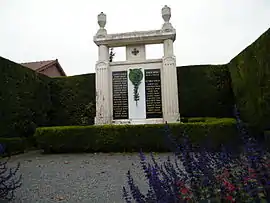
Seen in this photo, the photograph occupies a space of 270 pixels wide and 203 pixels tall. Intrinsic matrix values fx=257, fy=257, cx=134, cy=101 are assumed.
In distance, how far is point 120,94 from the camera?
10.1 m

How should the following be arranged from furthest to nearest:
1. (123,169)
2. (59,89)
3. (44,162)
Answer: (59,89)
(44,162)
(123,169)

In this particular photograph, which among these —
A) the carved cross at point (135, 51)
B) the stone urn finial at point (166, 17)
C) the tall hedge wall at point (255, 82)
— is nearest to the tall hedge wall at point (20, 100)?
the carved cross at point (135, 51)

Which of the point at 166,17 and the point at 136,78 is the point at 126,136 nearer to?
the point at 136,78

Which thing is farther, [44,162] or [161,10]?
[161,10]

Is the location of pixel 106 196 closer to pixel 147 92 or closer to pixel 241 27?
pixel 147 92

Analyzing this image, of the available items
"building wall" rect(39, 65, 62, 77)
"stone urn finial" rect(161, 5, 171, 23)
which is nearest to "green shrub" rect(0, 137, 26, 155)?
"stone urn finial" rect(161, 5, 171, 23)

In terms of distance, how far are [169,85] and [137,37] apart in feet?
7.44

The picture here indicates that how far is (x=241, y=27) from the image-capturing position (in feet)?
37.6

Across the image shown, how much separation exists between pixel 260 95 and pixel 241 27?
5218mm

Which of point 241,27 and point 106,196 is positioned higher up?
point 241,27

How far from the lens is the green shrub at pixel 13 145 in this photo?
8130mm

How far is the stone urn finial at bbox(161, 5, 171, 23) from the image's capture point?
10.3m

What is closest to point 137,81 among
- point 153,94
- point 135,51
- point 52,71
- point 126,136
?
point 153,94

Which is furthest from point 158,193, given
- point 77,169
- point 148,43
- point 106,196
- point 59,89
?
point 59,89
